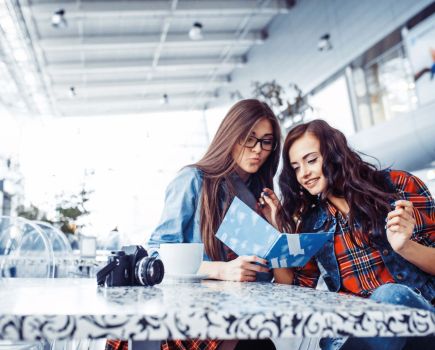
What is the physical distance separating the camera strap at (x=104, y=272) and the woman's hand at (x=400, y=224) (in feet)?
2.02

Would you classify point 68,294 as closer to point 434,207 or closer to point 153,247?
point 153,247

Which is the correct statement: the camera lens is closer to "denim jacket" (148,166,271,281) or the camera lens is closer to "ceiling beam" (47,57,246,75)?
"denim jacket" (148,166,271,281)

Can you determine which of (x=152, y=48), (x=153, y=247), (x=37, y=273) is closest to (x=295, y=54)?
(x=152, y=48)

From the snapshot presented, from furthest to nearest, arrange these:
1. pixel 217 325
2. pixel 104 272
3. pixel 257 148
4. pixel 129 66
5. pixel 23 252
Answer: pixel 129 66 < pixel 23 252 < pixel 257 148 < pixel 104 272 < pixel 217 325

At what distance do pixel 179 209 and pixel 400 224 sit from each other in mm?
633

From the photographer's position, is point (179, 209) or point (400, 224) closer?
point (400, 224)

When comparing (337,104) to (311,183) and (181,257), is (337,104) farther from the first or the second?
(181,257)

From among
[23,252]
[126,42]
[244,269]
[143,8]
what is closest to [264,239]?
[244,269]

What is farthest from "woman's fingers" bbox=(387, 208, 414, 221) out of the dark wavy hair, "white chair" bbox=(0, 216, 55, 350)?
"white chair" bbox=(0, 216, 55, 350)

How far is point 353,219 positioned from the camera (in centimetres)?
135

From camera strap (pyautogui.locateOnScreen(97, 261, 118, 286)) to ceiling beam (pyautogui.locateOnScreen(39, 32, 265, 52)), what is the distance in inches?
295

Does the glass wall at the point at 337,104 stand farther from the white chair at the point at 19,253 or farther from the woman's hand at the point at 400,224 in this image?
the woman's hand at the point at 400,224

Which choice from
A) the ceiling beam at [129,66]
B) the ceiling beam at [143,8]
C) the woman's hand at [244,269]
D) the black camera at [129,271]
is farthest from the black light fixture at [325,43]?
the black camera at [129,271]

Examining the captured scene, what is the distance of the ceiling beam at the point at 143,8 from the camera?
6.61m
